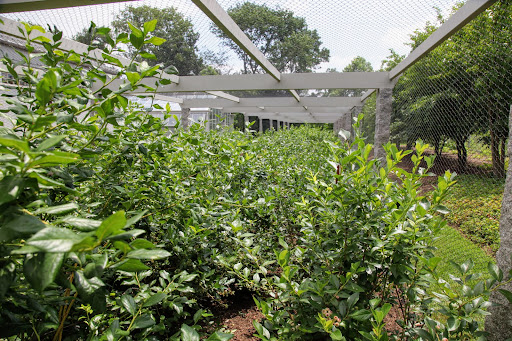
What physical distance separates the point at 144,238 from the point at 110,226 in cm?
106

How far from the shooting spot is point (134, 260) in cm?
58

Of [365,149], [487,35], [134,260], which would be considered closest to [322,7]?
[487,35]

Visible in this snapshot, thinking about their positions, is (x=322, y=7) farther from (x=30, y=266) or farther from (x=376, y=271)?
(x=30, y=266)

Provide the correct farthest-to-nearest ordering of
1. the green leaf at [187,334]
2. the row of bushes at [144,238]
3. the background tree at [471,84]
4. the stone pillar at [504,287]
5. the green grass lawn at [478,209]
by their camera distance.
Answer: the green grass lawn at [478,209], the background tree at [471,84], the stone pillar at [504,287], the green leaf at [187,334], the row of bushes at [144,238]

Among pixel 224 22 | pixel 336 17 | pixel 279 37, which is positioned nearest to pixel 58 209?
pixel 224 22

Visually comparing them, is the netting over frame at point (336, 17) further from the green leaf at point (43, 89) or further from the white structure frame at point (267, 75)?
the green leaf at point (43, 89)

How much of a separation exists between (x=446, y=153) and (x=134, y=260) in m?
8.30

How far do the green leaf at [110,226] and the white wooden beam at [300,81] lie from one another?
6376 mm

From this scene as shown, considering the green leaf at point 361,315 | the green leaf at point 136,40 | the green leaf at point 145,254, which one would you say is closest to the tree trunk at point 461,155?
the green leaf at point 361,315

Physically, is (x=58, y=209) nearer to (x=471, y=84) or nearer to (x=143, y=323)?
(x=143, y=323)

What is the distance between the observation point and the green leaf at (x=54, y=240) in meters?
0.44

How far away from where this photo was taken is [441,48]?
18.1 feet

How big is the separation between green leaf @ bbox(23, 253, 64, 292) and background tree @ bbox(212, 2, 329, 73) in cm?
414

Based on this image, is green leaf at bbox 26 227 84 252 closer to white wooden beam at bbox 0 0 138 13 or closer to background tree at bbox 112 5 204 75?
white wooden beam at bbox 0 0 138 13
